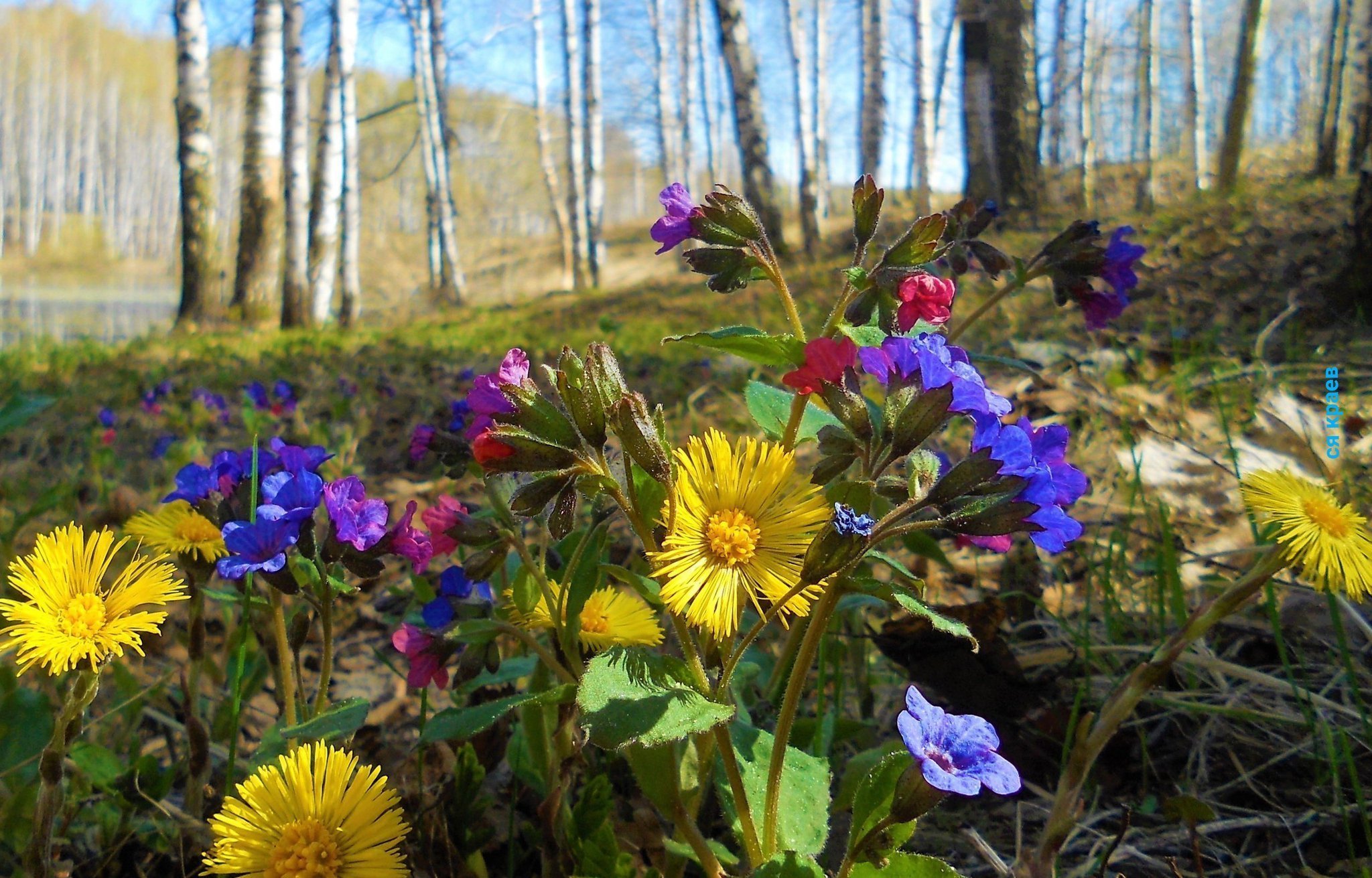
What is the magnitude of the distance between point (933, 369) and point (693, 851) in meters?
0.54

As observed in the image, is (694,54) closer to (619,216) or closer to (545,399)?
(545,399)

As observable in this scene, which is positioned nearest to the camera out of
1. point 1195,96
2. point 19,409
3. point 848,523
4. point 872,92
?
point 848,523

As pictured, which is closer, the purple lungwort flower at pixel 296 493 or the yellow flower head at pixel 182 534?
the purple lungwort flower at pixel 296 493

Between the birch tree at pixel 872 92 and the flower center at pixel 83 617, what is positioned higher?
the birch tree at pixel 872 92

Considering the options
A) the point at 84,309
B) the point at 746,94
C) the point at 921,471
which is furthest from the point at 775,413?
the point at 84,309

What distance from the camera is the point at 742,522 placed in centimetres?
75

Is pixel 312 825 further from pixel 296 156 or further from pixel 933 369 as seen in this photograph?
pixel 296 156

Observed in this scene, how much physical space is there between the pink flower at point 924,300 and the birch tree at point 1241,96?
377 inches

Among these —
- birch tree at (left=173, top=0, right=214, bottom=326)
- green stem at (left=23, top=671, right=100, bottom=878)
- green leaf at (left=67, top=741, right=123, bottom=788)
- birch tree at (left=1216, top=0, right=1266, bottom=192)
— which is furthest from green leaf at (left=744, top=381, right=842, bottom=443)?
birch tree at (left=1216, top=0, right=1266, bottom=192)

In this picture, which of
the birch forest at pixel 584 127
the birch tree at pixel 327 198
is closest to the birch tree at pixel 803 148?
the birch forest at pixel 584 127

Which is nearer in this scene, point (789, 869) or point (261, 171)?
point (789, 869)

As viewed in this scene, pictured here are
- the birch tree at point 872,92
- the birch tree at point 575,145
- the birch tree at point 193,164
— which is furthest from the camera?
the birch tree at point 575,145

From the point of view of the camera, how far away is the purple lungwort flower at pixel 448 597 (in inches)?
44.0

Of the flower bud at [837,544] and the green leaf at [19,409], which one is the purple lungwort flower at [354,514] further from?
the green leaf at [19,409]
